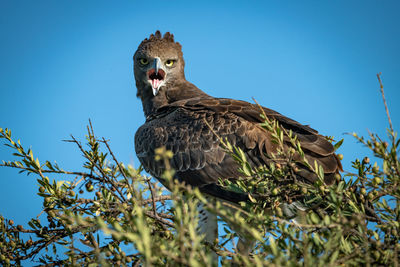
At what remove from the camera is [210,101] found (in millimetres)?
5688

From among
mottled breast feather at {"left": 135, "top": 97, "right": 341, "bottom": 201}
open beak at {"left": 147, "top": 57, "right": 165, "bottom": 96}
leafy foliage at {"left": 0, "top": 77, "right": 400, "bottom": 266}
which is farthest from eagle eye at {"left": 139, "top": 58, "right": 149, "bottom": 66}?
leafy foliage at {"left": 0, "top": 77, "right": 400, "bottom": 266}

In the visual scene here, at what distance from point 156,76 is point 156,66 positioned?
0.83 feet

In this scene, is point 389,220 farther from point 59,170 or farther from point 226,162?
point 59,170

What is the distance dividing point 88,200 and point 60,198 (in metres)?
0.28

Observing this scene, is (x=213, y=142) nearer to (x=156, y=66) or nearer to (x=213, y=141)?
(x=213, y=141)

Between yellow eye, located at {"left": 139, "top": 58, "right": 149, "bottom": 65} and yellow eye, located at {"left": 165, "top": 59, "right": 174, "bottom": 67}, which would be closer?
yellow eye, located at {"left": 139, "top": 58, "right": 149, "bottom": 65}

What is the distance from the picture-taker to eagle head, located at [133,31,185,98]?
7.14 m

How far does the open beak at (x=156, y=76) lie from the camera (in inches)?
277

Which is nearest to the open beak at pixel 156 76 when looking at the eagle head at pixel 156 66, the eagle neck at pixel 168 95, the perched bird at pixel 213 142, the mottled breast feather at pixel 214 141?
the eagle head at pixel 156 66

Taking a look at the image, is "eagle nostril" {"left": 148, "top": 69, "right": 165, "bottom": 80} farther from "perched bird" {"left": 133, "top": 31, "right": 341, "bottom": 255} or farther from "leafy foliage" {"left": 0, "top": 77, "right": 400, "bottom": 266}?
"leafy foliage" {"left": 0, "top": 77, "right": 400, "bottom": 266}

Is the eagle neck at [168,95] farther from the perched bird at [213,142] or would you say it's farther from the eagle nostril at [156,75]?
the perched bird at [213,142]

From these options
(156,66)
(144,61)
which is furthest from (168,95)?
(144,61)

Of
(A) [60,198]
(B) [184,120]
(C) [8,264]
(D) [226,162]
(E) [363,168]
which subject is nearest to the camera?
(E) [363,168]

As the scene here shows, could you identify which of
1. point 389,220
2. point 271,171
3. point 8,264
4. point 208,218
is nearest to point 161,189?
point 208,218
